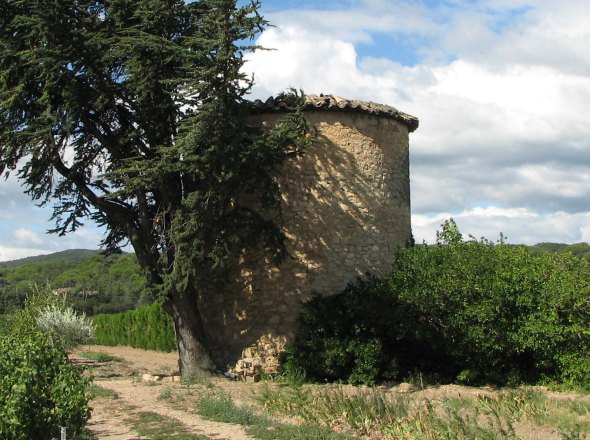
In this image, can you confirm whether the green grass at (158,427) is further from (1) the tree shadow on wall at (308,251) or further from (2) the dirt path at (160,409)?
(1) the tree shadow on wall at (308,251)

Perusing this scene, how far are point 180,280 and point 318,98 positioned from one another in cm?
485

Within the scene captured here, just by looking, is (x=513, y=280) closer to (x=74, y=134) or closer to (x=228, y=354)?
(x=228, y=354)

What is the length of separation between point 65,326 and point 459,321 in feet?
41.4

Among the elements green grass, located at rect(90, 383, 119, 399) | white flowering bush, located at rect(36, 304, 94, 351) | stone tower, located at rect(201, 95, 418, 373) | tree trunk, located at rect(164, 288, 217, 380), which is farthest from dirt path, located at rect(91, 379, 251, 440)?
white flowering bush, located at rect(36, 304, 94, 351)

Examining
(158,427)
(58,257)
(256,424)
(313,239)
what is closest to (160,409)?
(158,427)

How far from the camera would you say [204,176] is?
12.6 m

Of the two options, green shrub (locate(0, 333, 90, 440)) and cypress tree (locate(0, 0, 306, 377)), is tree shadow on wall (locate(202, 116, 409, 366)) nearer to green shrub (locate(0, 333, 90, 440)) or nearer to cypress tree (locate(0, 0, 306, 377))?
cypress tree (locate(0, 0, 306, 377))

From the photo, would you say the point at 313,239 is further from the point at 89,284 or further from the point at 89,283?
the point at 89,283

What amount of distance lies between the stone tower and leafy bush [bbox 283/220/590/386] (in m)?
0.54

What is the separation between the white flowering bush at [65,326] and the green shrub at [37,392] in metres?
13.0

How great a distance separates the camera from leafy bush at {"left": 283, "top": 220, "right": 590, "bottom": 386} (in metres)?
12.2

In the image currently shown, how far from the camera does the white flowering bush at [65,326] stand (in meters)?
19.9

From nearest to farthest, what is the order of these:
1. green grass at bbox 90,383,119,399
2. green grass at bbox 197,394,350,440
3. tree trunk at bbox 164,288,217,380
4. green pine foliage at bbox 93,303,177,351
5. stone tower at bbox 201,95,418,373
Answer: green grass at bbox 197,394,350,440
green grass at bbox 90,383,119,399
tree trunk at bbox 164,288,217,380
stone tower at bbox 201,95,418,373
green pine foliage at bbox 93,303,177,351

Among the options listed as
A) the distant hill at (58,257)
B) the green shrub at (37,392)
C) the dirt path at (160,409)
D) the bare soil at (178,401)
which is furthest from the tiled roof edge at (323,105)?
the distant hill at (58,257)
